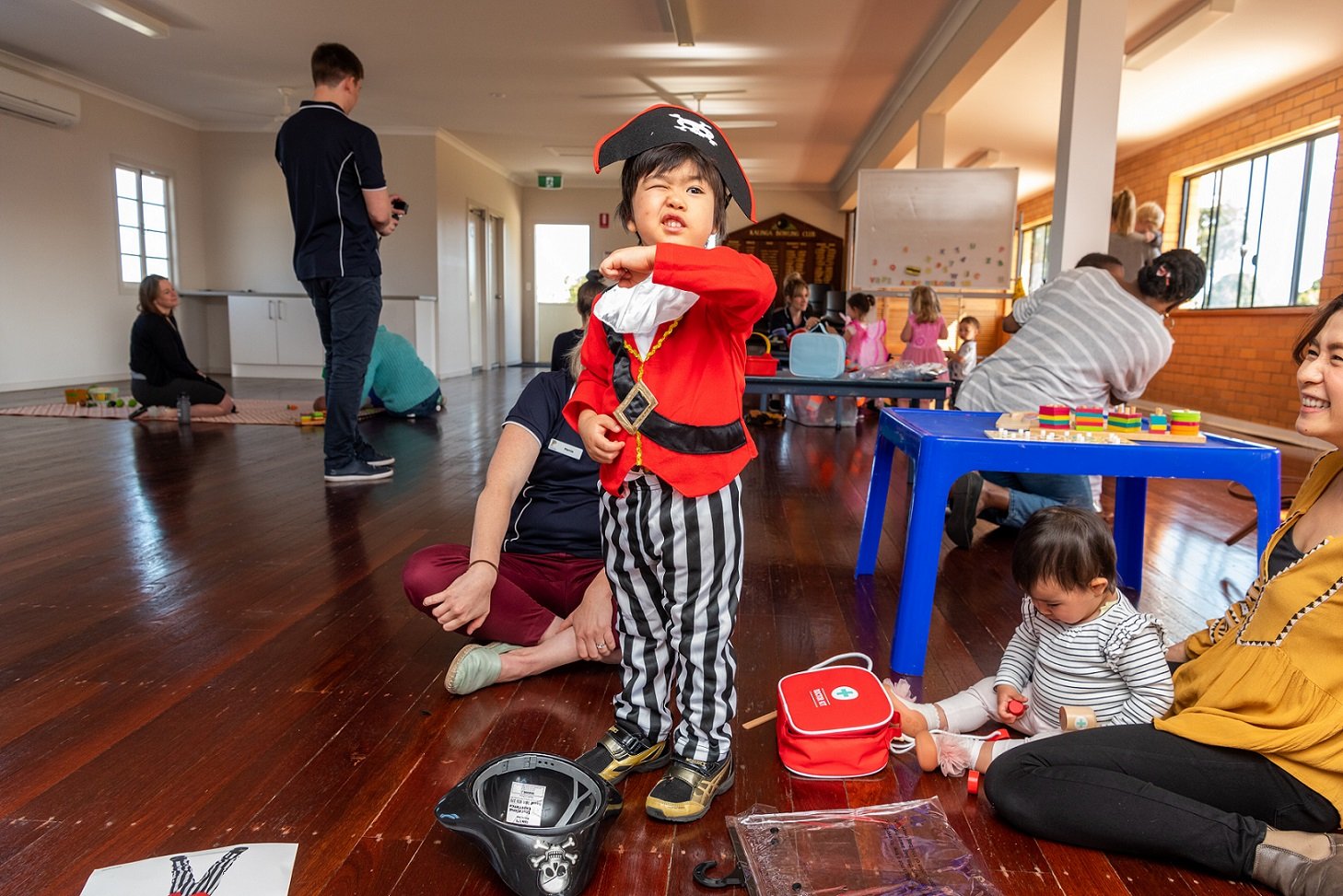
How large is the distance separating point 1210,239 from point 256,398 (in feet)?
29.0

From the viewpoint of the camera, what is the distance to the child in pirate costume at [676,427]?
44.6 inches

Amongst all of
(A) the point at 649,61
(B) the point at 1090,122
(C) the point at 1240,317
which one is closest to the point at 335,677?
(B) the point at 1090,122

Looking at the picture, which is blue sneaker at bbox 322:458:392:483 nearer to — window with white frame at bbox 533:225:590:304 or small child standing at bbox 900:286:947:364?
small child standing at bbox 900:286:947:364

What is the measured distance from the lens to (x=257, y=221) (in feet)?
32.5

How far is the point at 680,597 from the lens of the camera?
1.25m

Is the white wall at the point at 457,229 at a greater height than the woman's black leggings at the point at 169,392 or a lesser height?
greater

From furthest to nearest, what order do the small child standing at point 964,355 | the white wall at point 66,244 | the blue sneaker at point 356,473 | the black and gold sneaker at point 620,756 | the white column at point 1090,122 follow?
the white wall at point 66,244
the small child standing at point 964,355
the white column at point 1090,122
the blue sneaker at point 356,473
the black and gold sneaker at point 620,756

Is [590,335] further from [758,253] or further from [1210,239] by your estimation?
[758,253]

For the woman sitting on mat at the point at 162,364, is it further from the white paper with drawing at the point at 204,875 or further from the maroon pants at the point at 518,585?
the white paper with drawing at the point at 204,875

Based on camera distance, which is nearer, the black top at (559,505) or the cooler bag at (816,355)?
the black top at (559,505)

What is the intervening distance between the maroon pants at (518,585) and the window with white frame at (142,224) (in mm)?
8572

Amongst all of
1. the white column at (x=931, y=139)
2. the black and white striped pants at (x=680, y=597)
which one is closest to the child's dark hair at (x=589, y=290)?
the black and white striped pants at (x=680, y=597)

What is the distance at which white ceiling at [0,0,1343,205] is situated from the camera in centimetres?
582

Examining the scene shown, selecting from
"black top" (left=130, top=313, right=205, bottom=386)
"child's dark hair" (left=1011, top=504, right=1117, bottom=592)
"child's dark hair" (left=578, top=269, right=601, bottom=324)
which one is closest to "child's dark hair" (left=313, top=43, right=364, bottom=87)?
"child's dark hair" (left=578, top=269, right=601, bottom=324)
